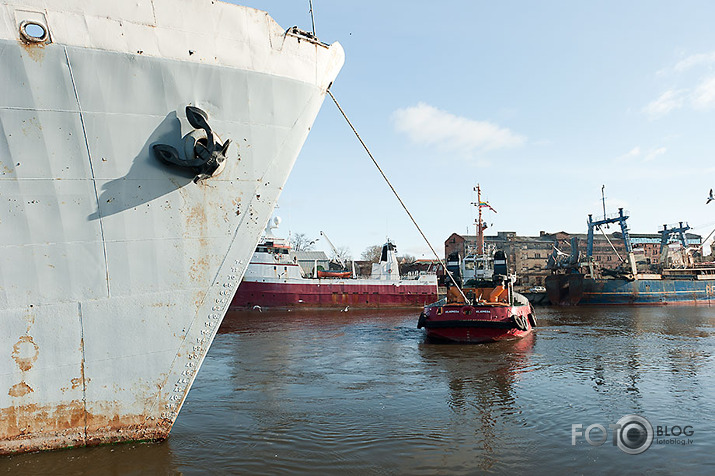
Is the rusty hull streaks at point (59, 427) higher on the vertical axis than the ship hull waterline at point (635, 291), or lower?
higher

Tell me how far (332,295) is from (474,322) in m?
19.3

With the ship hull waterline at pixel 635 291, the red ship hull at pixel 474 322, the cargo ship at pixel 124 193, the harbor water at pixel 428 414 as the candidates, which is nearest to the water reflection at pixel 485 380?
the harbor water at pixel 428 414

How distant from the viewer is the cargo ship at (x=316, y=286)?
3103 centimetres

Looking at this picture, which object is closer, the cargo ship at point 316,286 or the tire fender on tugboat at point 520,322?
the tire fender on tugboat at point 520,322

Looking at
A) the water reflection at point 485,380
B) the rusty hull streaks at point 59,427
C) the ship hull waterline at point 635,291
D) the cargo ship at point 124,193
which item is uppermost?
the cargo ship at point 124,193

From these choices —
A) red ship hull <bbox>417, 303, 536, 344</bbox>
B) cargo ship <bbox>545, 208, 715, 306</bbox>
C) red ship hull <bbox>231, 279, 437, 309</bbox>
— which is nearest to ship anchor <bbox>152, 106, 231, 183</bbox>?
red ship hull <bbox>417, 303, 536, 344</bbox>

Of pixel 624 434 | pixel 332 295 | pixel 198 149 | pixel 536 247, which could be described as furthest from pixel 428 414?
pixel 536 247

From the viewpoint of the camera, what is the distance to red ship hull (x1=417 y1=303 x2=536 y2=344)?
14492mm

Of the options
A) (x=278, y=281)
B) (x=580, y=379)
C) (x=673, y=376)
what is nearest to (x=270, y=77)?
(x=580, y=379)

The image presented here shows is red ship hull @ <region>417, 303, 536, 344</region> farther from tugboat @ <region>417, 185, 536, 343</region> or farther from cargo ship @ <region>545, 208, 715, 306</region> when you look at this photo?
cargo ship @ <region>545, 208, 715, 306</region>

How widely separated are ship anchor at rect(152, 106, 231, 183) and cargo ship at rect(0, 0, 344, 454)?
0.02m

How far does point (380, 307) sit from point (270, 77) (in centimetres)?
3003

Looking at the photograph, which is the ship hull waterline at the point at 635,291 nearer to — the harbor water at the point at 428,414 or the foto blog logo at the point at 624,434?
A: the harbor water at the point at 428,414

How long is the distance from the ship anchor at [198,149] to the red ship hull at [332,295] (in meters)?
26.8
